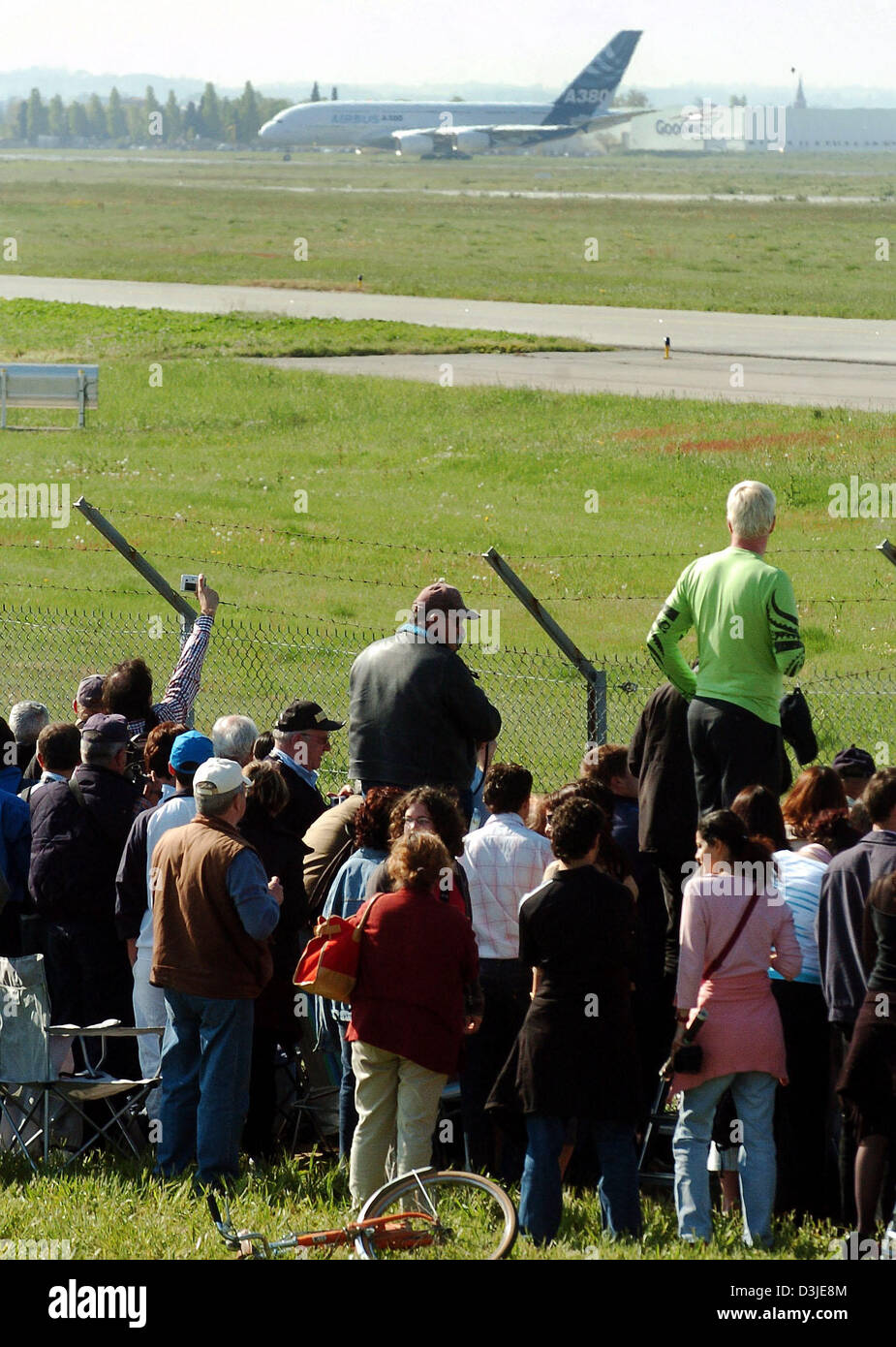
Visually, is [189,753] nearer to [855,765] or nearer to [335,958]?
[335,958]

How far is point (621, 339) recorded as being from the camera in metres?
39.5

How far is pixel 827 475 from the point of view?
22.7m

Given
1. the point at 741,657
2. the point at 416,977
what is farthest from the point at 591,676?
the point at 416,977

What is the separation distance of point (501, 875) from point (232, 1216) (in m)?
1.62

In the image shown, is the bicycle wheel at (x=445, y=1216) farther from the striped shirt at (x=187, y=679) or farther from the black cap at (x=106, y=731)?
the striped shirt at (x=187, y=679)

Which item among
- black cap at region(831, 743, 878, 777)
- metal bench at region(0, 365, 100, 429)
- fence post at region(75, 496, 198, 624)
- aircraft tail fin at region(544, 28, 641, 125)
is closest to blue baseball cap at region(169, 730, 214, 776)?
fence post at region(75, 496, 198, 624)

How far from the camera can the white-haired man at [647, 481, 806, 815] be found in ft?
23.5

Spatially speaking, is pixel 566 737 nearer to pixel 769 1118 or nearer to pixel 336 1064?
pixel 336 1064

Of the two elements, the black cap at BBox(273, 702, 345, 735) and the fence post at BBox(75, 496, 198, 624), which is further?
the fence post at BBox(75, 496, 198, 624)

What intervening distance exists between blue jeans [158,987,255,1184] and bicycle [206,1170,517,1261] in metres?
0.62

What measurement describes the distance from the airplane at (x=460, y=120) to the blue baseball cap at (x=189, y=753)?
141514 millimetres

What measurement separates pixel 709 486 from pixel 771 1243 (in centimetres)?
1763

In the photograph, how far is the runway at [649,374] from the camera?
1187 inches

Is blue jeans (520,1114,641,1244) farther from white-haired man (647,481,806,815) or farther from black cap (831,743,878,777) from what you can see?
black cap (831,743,878,777)
